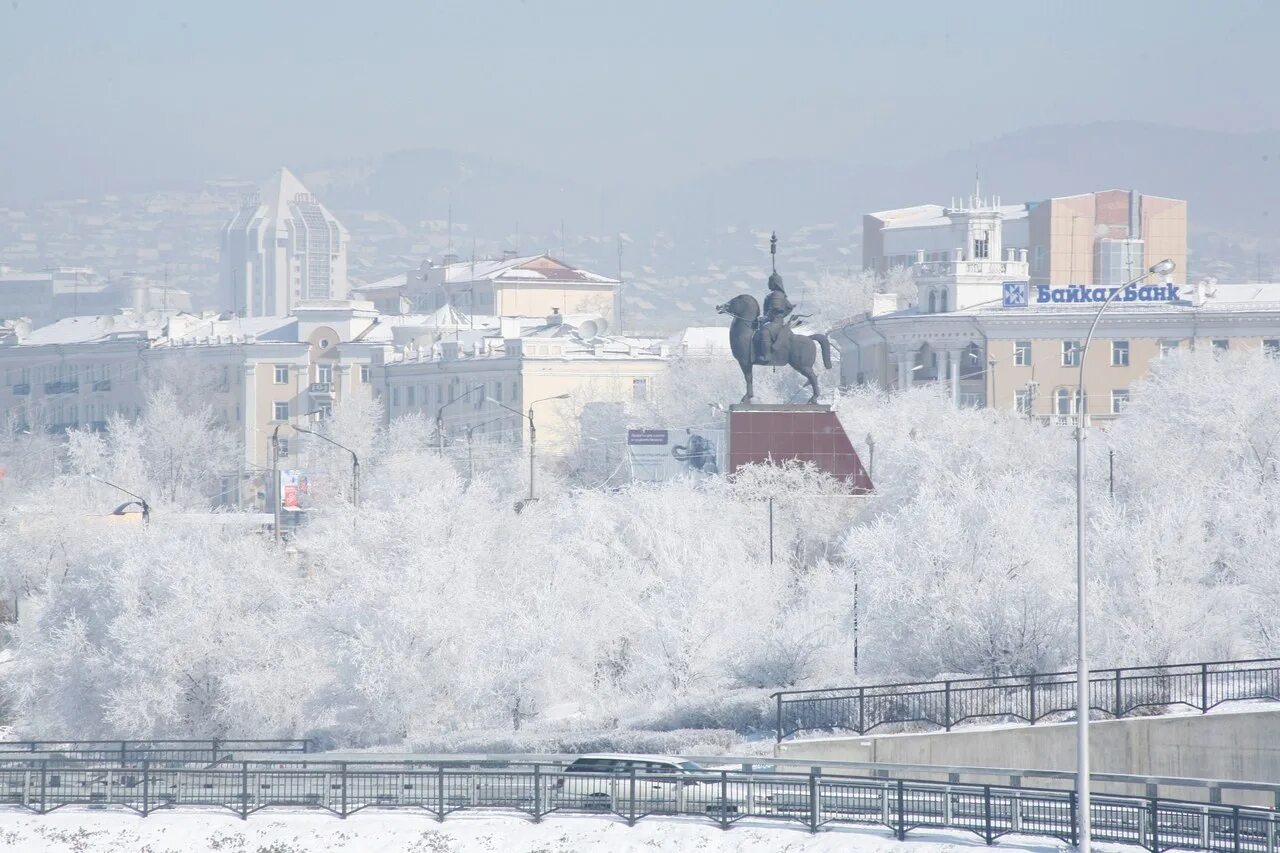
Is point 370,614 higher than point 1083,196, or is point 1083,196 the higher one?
point 1083,196

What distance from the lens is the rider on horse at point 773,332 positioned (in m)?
64.0

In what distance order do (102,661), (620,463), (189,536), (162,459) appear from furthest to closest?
(162,459) < (620,463) < (189,536) < (102,661)

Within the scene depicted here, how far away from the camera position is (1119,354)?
109562 mm

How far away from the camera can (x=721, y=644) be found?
53625mm

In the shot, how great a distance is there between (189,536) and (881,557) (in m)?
25.4

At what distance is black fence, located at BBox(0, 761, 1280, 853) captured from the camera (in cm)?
3152

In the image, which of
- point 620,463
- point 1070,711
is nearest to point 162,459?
point 620,463

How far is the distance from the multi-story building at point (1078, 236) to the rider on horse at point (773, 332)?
6394 centimetres

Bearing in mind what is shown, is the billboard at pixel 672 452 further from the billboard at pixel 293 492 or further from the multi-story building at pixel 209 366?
the multi-story building at pixel 209 366

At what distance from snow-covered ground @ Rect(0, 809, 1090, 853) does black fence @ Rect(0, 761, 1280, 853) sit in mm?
217

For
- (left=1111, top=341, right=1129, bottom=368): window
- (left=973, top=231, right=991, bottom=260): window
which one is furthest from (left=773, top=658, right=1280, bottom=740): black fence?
(left=973, top=231, right=991, bottom=260): window

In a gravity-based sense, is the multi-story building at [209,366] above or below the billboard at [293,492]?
above

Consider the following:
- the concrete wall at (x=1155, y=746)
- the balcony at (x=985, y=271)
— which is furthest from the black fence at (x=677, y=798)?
the balcony at (x=985, y=271)

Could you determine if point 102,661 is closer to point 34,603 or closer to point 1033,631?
point 34,603
